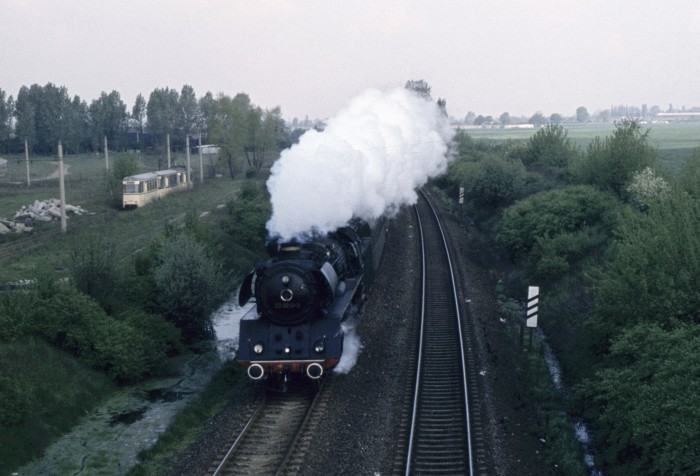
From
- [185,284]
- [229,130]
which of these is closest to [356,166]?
[185,284]

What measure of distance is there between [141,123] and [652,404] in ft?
398

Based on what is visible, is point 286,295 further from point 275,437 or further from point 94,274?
point 94,274

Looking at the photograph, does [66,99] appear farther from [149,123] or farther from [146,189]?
[146,189]

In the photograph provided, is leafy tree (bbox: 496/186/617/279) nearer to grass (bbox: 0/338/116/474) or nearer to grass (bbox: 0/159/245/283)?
grass (bbox: 0/159/245/283)

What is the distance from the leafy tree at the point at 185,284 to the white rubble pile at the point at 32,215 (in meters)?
23.5

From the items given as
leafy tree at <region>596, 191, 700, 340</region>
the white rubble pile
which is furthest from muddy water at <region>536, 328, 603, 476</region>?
the white rubble pile

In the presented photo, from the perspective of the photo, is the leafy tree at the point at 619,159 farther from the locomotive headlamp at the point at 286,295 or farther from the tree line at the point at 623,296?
the locomotive headlamp at the point at 286,295

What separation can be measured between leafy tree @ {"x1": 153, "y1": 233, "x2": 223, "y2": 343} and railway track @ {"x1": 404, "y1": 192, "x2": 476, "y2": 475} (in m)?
7.45

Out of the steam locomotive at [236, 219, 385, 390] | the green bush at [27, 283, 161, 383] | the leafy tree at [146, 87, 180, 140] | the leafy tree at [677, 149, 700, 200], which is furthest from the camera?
the leafy tree at [146, 87, 180, 140]

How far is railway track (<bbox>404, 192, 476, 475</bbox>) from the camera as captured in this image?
13.9 metres

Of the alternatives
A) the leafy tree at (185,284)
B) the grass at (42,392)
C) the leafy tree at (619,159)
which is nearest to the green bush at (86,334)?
the grass at (42,392)

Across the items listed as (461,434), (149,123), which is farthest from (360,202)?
(149,123)

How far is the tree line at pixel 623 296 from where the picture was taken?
12719mm

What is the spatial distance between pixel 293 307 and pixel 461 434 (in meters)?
4.85
